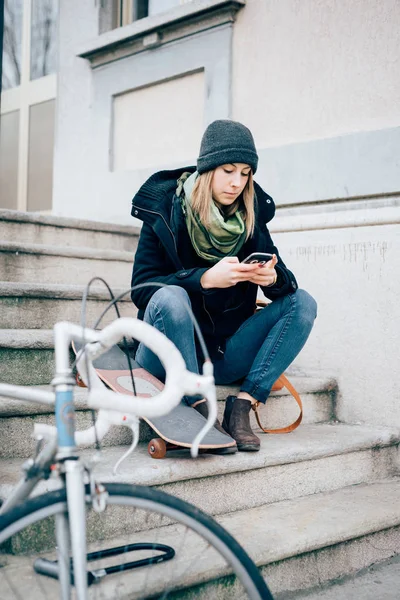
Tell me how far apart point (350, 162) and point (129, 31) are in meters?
2.00

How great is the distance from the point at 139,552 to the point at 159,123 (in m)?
3.27

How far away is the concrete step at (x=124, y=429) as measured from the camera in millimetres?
2346

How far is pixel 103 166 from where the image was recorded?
5.01 meters

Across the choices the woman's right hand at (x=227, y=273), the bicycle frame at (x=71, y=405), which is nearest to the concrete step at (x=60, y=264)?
the woman's right hand at (x=227, y=273)

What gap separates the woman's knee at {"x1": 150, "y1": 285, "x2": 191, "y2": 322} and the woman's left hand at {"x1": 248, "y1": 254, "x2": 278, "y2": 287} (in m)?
0.27

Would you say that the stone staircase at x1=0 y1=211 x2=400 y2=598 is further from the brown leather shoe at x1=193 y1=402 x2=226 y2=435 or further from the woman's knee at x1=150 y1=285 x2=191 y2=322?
the woman's knee at x1=150 y1=285 x2=191 y2=322

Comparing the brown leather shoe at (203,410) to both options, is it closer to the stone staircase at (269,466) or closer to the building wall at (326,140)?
the stone staircase at (269,466)

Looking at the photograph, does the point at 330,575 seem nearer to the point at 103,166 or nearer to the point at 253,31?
the point at 253,31

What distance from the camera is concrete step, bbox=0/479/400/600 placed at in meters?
1.93

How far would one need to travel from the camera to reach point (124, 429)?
2607mm

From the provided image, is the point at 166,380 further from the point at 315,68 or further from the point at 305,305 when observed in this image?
the point at 315,68

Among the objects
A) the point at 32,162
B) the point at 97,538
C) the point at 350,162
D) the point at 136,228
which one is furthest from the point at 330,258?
the point at 32,162

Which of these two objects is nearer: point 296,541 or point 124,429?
point 296,541

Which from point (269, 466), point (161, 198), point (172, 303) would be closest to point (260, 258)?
point (172, 303)
